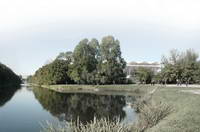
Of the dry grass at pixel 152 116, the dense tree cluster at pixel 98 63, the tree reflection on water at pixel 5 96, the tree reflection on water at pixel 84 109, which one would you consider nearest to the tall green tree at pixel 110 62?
the dense tree cluster at pixel 98 63

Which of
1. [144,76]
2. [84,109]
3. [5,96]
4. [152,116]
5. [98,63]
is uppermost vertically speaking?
[98,63]

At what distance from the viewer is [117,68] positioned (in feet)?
222

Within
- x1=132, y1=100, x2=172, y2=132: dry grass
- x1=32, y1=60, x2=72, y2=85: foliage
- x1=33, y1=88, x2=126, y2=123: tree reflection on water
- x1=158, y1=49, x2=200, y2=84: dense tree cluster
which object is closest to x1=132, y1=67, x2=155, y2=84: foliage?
x1=158, y1=49, x2=200, y2=84: dense tree cluster

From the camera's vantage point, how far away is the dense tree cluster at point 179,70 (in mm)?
62562

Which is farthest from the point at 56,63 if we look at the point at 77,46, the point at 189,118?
the point at 189,118

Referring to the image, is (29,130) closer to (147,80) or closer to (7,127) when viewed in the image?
(7,127)

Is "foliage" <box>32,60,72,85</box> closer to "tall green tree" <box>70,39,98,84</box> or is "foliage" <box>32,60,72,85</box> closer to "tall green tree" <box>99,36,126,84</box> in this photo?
"tall green tree" <box>70,39,98,84</box>

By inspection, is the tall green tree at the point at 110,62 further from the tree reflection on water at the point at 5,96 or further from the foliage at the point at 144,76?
the tree reflection on water at the point at 5,96

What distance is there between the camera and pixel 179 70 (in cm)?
6456

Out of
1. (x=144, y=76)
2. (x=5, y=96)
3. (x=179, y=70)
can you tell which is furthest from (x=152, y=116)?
(x=144, y=76)

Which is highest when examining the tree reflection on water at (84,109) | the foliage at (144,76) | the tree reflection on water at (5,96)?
the foliage at (144,76)

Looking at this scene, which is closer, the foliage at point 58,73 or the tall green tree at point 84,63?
the tall green tree at point 84,63

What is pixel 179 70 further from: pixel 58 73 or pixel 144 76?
pixel 58 73

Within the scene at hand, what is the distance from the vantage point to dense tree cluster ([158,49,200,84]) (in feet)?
205
